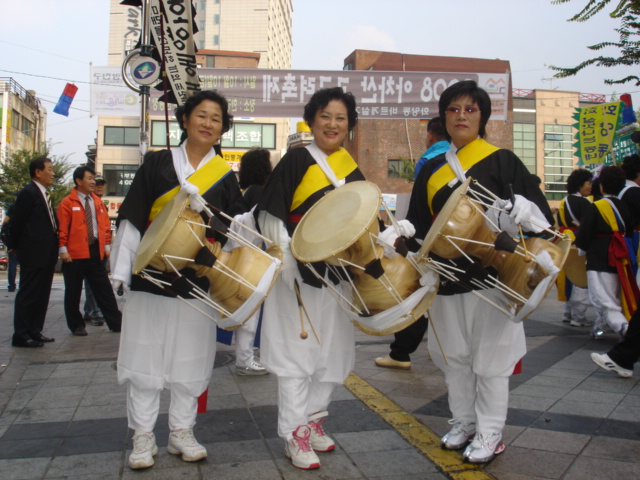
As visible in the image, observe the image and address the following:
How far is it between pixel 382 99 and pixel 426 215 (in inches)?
330

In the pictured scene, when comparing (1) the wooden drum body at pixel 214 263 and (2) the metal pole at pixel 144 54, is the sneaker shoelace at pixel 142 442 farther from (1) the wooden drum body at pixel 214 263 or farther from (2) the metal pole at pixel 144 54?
(2) the metal pole at pixel 144 54

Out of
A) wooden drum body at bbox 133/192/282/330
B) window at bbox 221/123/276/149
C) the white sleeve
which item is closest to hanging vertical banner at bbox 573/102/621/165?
wooden drum body at bbox 133/192/282/330

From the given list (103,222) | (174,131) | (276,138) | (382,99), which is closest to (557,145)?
(276,138)

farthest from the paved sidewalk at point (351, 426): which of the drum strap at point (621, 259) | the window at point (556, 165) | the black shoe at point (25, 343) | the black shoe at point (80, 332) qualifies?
the window at point (556, 165)

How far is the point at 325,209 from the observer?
2805mm

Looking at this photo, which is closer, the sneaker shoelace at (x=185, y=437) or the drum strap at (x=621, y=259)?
the sneaker shoelace at (x=185, y=437)

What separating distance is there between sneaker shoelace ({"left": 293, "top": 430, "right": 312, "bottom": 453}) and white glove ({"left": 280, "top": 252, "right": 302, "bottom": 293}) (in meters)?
0.74

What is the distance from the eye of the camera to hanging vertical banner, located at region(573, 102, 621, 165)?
1170 centimetres

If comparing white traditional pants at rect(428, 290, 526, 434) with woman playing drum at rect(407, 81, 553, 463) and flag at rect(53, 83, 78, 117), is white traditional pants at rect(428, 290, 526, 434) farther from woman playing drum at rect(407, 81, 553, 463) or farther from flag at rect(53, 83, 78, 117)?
flag at rect(53, 83, 78, 117)

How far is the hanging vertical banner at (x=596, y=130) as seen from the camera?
1170 cm

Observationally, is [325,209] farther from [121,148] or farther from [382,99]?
[121,148]

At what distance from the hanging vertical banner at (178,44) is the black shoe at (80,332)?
3.02 m

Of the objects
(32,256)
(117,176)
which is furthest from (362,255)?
(117,176)

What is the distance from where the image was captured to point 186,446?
292 centimetres
